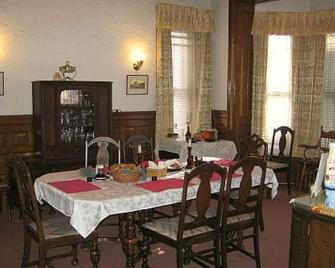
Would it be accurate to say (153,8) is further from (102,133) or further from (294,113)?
(294,113)

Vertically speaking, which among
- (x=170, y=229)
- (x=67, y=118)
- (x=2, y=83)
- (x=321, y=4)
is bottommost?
(x=170, y=229)

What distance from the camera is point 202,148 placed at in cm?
597

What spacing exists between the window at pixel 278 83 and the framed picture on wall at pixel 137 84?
6.51 ft

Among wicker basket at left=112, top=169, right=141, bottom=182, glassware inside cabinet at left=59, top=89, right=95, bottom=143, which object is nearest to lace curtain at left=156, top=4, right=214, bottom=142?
glassware inside cabinet at left=59, top=89, right=95, bottom=143

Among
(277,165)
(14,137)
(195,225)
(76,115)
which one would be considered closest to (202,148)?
(277,165)

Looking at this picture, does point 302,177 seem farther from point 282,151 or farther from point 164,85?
point 164,85

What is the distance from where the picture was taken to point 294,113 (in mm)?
6703

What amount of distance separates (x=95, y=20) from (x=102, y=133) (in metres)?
1.59

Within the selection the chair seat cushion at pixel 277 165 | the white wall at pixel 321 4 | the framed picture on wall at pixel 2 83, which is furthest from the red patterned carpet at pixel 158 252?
the white wall at pixel 321 4

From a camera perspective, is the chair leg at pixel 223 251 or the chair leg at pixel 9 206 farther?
the chair leg at pixel 9 206

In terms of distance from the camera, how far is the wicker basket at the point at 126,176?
341 centimetres

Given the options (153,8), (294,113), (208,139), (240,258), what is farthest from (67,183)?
(294,113)

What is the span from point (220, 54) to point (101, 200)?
4544 millimetres

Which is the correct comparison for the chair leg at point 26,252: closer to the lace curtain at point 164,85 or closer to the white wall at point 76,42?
the white wall at point 76,42
